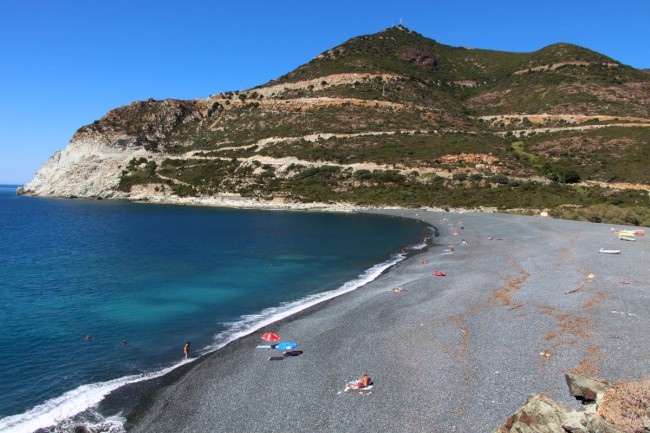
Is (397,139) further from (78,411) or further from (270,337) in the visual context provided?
(78,411)

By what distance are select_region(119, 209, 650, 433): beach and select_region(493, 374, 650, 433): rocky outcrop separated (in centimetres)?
193

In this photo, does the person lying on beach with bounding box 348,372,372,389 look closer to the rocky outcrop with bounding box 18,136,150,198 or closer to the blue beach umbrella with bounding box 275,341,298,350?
the blue beach umbrella with bounding box 275,341,298,350

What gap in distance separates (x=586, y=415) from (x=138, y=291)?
21.0m

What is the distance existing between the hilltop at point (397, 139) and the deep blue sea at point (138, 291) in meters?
→ 29.6

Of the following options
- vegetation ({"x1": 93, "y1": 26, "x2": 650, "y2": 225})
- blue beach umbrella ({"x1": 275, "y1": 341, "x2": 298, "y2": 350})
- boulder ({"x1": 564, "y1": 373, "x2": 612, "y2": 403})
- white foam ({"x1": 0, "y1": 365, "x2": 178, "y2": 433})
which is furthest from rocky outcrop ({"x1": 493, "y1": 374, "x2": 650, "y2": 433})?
vegetation ({"x1": 93, "y1": 26, "x2": 650, "y2": 225})

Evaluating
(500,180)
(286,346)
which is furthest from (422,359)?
(500,180)

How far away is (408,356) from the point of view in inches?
466

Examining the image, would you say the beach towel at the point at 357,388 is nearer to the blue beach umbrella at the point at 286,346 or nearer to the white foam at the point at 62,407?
the blue beach umbrella at the point at 286,346

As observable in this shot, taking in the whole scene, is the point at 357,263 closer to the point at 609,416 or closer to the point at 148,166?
the point at 609,416

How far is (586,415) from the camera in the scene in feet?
18.8

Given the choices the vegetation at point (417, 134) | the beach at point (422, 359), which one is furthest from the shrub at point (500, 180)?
the beach at point (422, 359)

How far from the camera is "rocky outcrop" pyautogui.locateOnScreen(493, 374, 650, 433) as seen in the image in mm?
5324

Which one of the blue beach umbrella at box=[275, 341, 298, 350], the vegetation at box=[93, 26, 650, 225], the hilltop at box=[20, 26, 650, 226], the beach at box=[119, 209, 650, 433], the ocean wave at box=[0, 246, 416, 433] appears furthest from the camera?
the hilltop at box=[20, 26, 650, 226]

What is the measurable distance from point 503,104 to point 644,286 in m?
110
